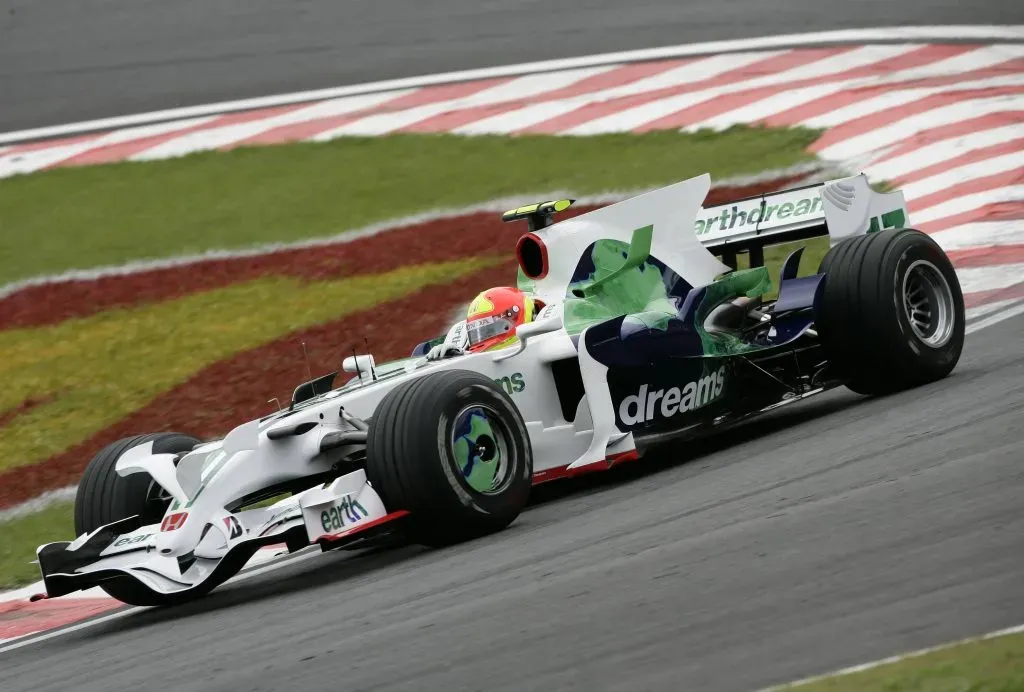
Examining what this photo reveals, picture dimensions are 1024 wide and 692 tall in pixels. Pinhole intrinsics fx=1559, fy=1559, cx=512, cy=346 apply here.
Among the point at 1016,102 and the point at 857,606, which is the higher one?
the point at 1016,102

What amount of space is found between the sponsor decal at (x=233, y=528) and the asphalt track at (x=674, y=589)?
0.30m

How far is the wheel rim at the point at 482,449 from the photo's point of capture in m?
6.57

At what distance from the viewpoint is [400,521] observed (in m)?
6.43

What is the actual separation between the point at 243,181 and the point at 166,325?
290cm

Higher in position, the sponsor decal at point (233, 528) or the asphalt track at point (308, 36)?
the asphalt track at point (308, 36)

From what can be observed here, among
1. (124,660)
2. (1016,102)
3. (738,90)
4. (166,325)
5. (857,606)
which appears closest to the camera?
(857,606)

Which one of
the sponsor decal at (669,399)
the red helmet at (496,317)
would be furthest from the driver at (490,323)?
the sponsor decal at (669,399)

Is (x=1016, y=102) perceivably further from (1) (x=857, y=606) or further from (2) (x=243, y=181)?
(1) (x=857, y=606)

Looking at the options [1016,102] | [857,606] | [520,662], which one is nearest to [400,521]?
[520,662]

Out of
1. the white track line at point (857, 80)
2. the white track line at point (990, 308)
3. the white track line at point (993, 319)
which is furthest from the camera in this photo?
the white track line at point (857, 80)

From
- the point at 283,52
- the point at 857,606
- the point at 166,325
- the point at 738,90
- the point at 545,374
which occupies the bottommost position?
the point at 857,606

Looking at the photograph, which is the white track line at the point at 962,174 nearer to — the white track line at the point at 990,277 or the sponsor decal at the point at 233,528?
the white track line at the point at 990,277

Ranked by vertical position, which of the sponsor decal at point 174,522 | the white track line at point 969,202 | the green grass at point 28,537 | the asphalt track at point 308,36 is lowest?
the green grass at point 28,537

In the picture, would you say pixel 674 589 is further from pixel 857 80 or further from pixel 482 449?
pixel 857 80
